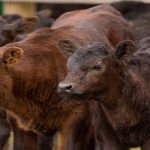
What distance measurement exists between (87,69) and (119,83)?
1.77 feet

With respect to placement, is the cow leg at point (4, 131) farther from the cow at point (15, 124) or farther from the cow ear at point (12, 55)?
the cow ear at point (12, 55)

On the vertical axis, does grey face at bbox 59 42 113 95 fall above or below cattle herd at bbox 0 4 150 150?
above

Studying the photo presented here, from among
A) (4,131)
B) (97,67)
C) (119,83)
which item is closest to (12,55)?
(97,67)

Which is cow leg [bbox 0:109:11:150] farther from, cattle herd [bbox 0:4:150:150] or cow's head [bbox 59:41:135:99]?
cow's head [bbox 59:41:135:99]

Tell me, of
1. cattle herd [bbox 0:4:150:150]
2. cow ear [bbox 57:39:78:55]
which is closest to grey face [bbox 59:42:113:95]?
cattle herd [bbox 0:4:150:150]

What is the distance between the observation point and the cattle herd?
10234 millimetres

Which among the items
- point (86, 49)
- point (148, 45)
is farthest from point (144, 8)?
point (86, 49)

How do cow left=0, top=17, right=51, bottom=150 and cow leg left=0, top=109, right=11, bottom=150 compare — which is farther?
cow leg left=0, top=109, right=11, bottom=150

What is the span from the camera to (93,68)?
33.2 feet

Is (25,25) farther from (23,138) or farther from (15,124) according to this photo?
(23,138)

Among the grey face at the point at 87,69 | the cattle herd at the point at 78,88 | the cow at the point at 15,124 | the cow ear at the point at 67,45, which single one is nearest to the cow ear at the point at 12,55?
the cattle herd at the point at 78,88

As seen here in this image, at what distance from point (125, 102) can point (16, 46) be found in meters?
1.38

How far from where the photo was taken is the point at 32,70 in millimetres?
11031

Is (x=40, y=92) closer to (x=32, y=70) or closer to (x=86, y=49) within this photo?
(x=32, y=70)
